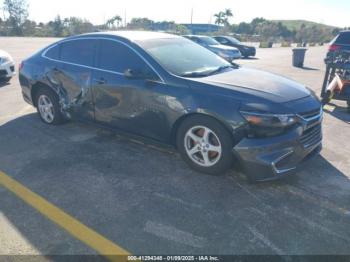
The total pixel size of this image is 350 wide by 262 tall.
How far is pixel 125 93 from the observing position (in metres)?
4.20

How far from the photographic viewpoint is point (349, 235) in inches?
110

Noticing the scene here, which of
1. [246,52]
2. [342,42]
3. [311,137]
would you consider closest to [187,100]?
[311,137]

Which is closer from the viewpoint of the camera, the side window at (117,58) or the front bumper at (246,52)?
the side window at (117,58)

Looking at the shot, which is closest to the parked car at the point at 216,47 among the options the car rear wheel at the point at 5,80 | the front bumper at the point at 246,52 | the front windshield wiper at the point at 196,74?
the front bumper at the point at 246,52

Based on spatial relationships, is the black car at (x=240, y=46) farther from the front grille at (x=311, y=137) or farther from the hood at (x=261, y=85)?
the front grille at (x=311, y=137)

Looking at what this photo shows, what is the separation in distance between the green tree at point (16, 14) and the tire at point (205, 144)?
61421mm

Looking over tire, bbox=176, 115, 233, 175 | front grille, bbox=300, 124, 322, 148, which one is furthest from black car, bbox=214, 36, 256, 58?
tire, bbox=176, 115, 233, 175

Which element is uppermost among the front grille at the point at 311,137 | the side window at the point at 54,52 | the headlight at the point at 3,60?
the side window at the point at 54,52

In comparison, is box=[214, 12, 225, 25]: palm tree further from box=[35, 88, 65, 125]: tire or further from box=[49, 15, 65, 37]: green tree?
box=[35, 88, 65, 125]: tire

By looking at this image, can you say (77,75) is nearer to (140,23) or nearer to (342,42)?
(342,42)

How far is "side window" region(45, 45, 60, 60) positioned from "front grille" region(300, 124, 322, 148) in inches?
158

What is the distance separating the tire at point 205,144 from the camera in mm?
3480

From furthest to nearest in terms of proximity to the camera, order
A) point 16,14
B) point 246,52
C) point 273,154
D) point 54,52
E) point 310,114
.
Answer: point 16,14
point 246,52
point 54,52
point 310,114
point 273,154

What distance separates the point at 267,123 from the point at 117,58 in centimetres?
228
